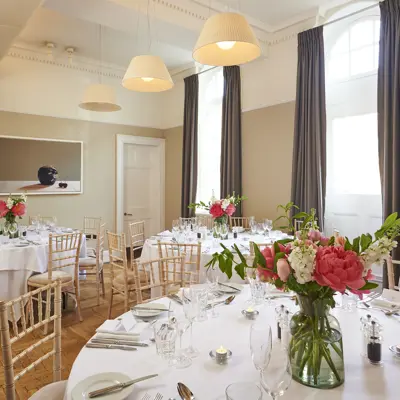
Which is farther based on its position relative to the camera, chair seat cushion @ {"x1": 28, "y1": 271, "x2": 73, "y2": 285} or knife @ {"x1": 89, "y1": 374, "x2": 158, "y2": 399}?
chair seat cushion @ {"x1": 28, "y1": 271, "x2": 73, "y2": 285}

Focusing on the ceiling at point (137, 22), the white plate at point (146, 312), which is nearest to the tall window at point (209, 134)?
the ceiling at point (137, 22)

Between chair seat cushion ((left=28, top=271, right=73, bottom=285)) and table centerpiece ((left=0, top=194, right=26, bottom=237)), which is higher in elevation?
table centerpiece ((left=0, top=194, right=26, bottom=237))

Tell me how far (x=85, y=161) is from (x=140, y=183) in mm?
1275

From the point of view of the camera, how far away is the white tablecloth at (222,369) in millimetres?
1181

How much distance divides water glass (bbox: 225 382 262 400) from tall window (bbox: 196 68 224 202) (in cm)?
544

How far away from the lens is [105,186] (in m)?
6.82

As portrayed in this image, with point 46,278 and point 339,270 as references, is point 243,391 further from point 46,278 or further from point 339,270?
point 46,278

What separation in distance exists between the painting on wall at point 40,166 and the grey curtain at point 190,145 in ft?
6.14

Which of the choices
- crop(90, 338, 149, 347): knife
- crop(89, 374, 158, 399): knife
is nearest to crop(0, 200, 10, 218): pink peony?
crop(90, 338, 149, 347): knife

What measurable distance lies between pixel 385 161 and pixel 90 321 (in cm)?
370

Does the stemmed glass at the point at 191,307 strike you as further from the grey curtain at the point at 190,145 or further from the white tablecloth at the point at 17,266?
the grey curtain at the point at 190,145

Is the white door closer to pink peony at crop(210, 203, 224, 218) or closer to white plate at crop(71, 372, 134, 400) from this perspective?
pink peony at crop(210, 203, 224, 218)

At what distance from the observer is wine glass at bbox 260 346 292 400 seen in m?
1.10

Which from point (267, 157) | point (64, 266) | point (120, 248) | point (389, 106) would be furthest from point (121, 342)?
point (267, 157)
